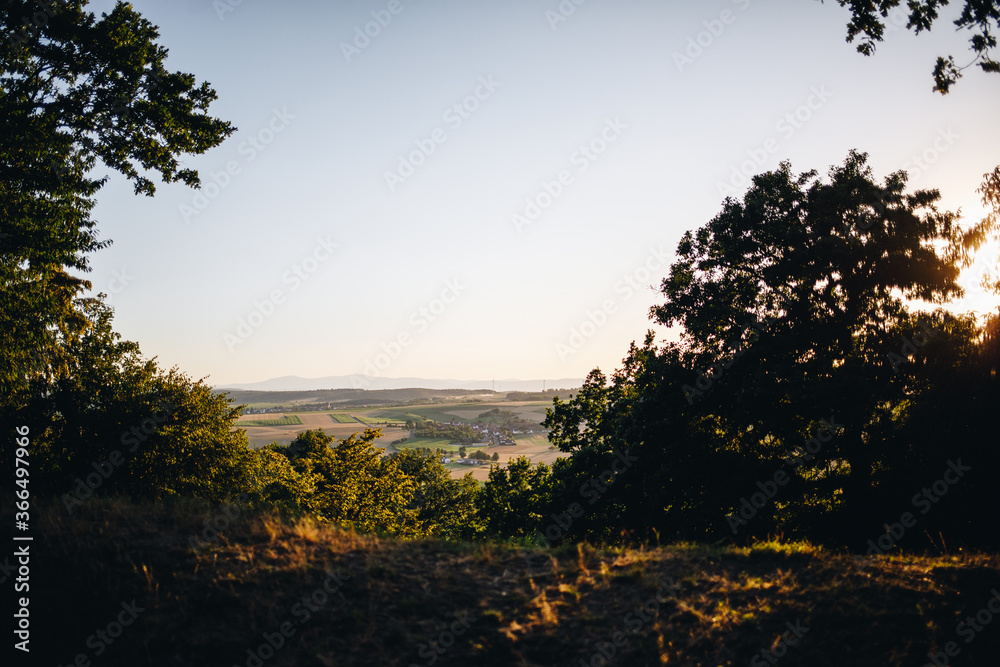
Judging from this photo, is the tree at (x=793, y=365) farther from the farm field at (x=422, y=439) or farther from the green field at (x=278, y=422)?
the green field at (x=278, y=422)

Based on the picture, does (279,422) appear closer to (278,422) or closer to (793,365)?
(278,422)

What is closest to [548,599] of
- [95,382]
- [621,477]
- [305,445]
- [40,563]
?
[40,563]

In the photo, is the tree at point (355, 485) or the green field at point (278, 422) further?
the green field at point (278, 422)

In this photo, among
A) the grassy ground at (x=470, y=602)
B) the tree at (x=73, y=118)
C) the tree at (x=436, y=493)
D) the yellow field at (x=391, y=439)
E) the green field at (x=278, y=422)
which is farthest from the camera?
the green field at (x=278, y=422)

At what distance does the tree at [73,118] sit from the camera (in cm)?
1154

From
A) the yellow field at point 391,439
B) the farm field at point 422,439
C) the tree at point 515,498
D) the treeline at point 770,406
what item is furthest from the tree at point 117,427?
the yellow field at point 391,439

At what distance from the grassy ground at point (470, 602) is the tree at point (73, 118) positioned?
25.9ft

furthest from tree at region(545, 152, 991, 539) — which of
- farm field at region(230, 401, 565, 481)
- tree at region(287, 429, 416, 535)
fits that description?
farm field at region(230, 401, 565, 481)

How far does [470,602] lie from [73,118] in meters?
15.1

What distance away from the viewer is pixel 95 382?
21000 mm

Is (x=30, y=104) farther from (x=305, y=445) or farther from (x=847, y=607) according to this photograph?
(x=305, y=445)

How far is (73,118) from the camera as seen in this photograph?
12281 millimetres

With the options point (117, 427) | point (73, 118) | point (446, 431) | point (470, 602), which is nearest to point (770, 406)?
point (470, 602)

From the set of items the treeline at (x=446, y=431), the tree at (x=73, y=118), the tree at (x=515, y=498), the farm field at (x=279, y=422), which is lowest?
the treeline at (x=446, y=431)
